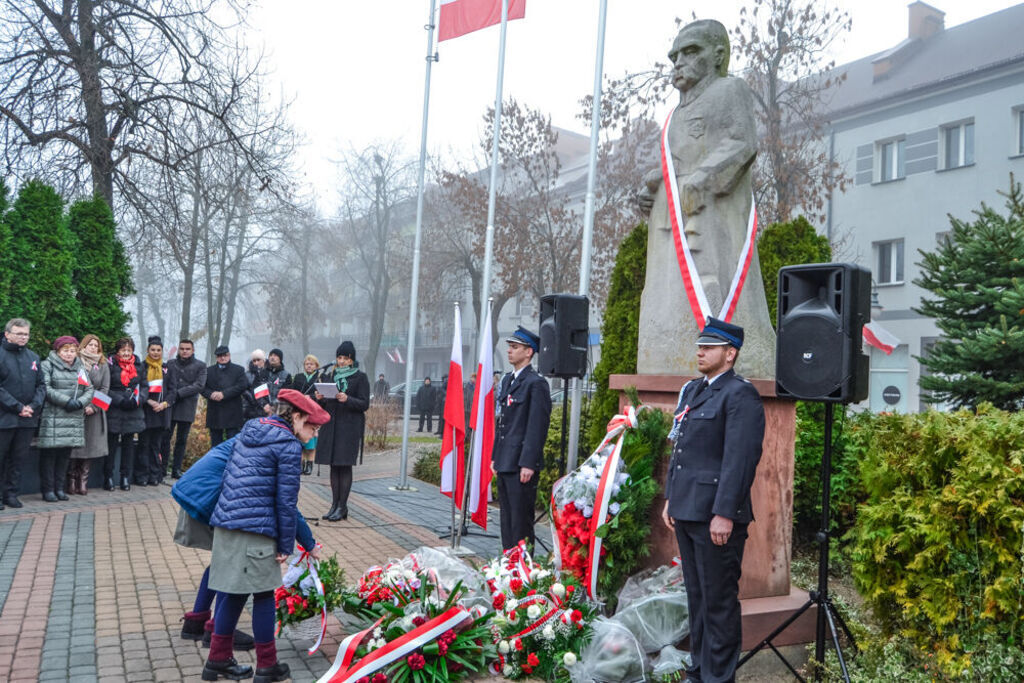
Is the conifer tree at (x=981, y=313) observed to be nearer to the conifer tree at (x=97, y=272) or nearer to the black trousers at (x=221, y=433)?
the black trousers at (x=221, y=433)

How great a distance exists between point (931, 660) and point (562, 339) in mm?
3316

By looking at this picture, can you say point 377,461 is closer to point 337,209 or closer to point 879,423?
point 879,423

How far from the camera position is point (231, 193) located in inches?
631

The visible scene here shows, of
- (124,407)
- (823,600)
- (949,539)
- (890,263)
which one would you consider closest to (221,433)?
(124,407)

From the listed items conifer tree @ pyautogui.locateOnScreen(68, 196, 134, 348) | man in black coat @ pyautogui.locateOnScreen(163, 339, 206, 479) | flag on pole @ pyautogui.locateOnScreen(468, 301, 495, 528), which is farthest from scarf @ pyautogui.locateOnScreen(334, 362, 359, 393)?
conifer tree @ pyautogui.locateOnScreen(68, 196, 134, 348)

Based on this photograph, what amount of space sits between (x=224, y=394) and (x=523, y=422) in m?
6.95

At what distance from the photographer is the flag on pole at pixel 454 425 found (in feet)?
25.6

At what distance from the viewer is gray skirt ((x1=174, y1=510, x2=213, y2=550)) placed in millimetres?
5172

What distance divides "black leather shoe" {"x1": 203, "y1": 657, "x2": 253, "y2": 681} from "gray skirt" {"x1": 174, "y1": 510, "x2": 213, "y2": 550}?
68cm

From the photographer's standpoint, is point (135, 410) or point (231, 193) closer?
point (135, 410)

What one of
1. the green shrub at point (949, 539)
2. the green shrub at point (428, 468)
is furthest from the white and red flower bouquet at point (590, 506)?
the green shrub at point (428, 468)

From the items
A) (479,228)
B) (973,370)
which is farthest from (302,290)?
(973,370)

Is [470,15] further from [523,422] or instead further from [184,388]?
[523,422]

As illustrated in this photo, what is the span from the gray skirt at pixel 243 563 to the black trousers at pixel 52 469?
22.3 feet
